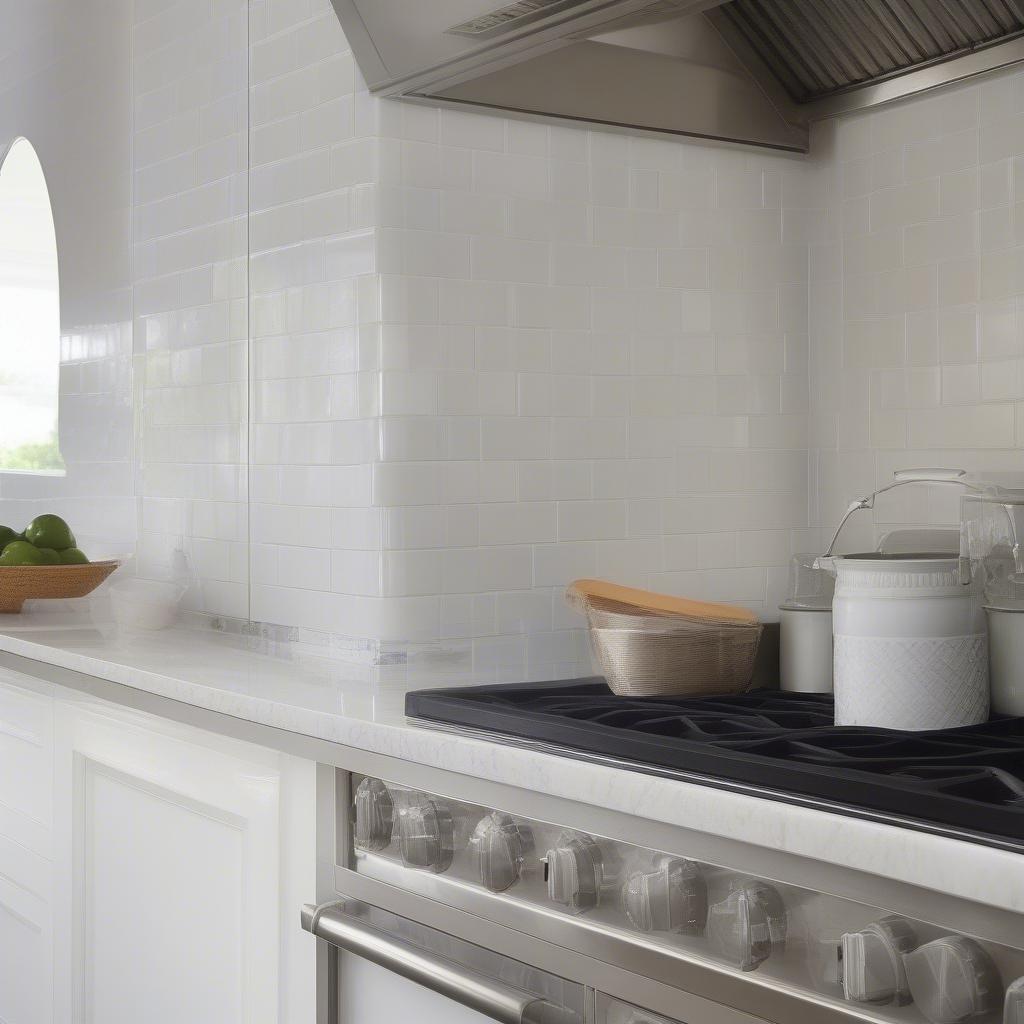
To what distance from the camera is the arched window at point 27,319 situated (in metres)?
3.04

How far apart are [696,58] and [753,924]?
1.38 metres

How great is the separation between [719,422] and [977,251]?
17.6 inches

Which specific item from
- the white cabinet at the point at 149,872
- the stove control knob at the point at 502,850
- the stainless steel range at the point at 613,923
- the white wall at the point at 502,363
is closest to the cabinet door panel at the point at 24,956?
the white cabinet at the point at 149,872

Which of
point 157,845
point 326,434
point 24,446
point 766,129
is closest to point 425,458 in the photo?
point 326,434

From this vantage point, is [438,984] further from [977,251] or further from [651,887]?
[977,251]

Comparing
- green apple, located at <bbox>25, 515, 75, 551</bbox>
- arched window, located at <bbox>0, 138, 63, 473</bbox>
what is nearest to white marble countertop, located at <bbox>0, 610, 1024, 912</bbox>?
green apple, located at <bbox>25, 515, 75, 551</bbox>

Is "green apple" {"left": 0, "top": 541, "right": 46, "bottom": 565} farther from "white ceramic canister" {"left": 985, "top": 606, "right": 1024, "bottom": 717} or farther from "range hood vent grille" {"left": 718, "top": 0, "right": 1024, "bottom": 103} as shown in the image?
"white ceramic canister" {"left": 985, "top": 606, "right": 1024, "bottom": 717}

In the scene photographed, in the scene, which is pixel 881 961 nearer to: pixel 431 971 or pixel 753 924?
pixel 753 924

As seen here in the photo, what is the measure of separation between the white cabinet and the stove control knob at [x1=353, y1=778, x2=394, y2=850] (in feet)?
0.33

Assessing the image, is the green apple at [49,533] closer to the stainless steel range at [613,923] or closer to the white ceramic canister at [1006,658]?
the stainless steel range at [613,923]

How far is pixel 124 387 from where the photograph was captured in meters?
2.59

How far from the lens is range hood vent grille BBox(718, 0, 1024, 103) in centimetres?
174

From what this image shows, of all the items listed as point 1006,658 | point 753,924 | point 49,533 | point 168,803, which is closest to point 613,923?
point 753,924

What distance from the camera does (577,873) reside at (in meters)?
1.11
